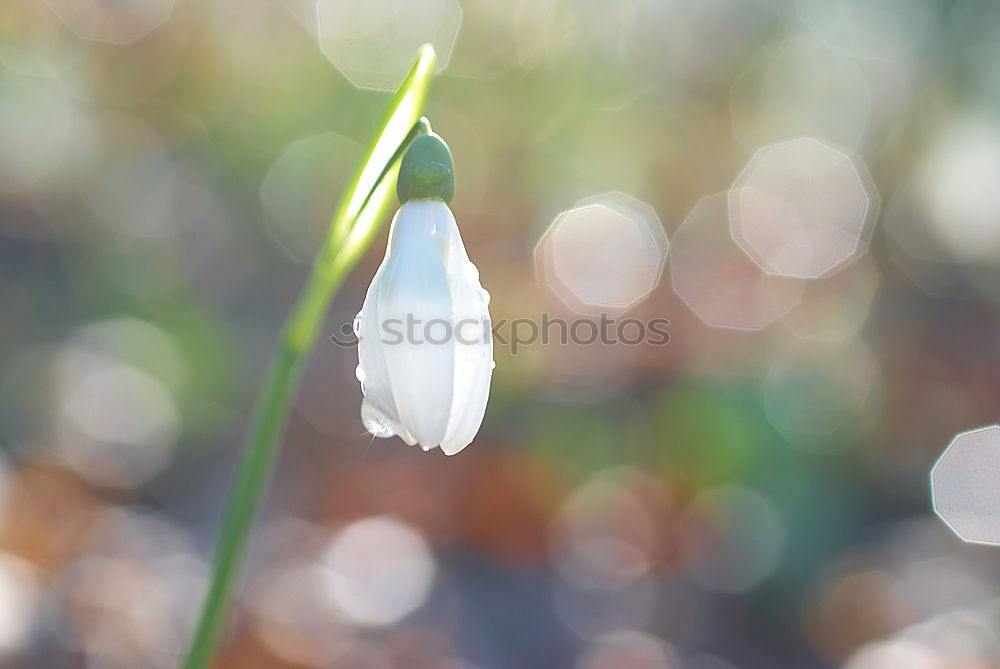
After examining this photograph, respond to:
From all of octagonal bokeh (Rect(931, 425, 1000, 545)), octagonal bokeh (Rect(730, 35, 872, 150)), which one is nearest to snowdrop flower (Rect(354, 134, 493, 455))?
octagonal bokeh (Rect(931, 425, 1000, 545))

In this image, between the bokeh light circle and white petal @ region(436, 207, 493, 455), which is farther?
the bokeh light circle

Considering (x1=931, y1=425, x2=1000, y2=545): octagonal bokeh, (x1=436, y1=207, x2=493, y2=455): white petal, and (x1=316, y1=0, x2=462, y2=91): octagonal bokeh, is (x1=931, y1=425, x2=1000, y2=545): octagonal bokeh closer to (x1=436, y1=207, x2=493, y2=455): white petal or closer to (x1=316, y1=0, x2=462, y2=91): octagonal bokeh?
(x1=436, y1=207, x2=493, y2=455): white petal

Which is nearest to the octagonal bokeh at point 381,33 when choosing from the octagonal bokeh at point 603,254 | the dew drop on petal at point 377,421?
the octagonal bokeh at point 603,254

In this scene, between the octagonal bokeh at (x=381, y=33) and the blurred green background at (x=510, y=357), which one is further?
the octagonal bokeh at (x=381, y=33)

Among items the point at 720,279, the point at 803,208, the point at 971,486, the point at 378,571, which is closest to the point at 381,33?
the point at 720,279

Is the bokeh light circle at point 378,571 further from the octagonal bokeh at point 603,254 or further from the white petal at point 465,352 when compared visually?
the octagonal bokeh at point 603,254

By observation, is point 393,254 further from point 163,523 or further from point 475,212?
point 475,212

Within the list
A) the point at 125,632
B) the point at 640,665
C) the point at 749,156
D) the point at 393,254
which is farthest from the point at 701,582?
the point at 749,156
